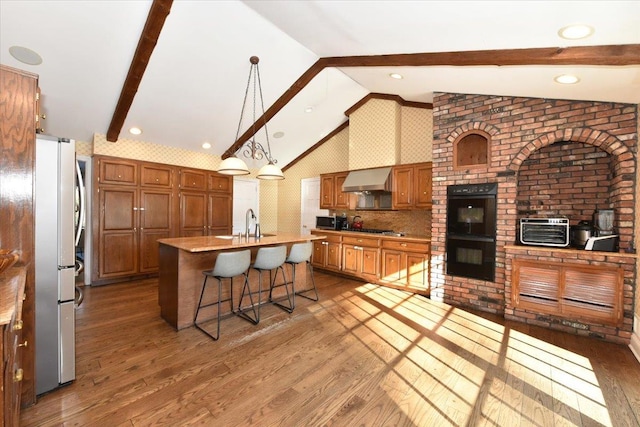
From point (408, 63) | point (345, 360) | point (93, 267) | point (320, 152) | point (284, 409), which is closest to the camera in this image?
point (284, 409)

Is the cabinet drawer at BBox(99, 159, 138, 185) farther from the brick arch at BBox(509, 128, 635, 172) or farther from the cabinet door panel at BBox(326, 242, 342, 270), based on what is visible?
the brick arch at BBox(509, 128, 635, 172)

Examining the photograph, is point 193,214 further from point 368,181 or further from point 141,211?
point 368,181

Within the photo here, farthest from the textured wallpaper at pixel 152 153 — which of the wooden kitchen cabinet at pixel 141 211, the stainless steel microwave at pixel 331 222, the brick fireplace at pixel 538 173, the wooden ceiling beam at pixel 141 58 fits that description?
the brick fireplace at pixel 538 173

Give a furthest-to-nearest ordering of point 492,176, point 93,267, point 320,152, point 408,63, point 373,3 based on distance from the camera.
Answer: point 320,152
point 93,267
point 492,176
point 408,63
point 373,3

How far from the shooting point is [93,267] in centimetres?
478

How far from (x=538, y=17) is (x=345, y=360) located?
3.05 m

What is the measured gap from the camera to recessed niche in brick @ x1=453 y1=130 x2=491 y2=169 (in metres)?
3.96

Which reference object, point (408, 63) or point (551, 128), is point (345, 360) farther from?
point (551, 128)

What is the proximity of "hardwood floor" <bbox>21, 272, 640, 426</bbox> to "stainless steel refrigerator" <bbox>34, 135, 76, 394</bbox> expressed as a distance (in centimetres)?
24

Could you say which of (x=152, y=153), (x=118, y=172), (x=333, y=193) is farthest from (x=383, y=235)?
(x=118, y=172)

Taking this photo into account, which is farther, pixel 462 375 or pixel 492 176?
pixel 492 176

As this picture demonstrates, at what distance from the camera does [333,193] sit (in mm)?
6250

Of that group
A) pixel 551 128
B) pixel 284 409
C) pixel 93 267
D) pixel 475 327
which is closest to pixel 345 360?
pixel 284 409

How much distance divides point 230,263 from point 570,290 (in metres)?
3.72
